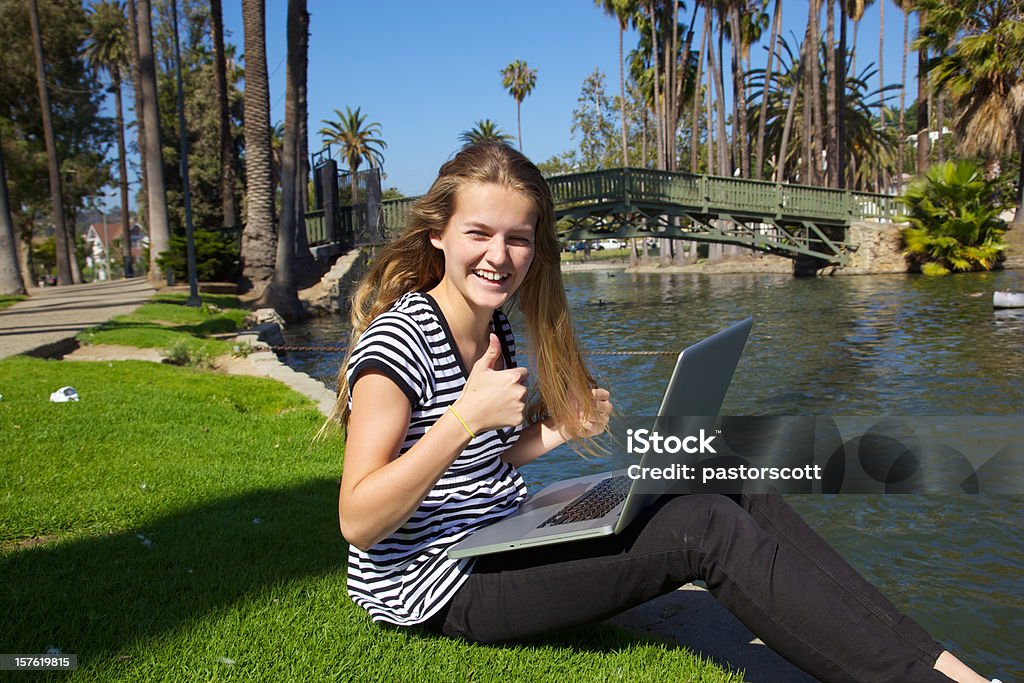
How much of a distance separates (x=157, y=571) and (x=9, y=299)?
16.5 meters

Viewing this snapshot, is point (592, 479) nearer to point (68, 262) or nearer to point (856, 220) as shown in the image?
point (856, 220)

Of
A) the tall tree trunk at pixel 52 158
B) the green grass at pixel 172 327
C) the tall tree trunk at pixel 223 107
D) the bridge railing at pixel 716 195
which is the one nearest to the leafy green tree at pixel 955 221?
the bridge railing at pixel 716 195

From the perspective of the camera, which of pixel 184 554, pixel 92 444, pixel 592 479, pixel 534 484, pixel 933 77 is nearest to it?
pixel 592 479

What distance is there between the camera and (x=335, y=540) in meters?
3.45

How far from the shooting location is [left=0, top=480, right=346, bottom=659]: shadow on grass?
2.46 metres

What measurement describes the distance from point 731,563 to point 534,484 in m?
3.69

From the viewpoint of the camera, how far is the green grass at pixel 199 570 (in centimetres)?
231

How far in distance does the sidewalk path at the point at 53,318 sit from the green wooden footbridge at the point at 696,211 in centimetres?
672

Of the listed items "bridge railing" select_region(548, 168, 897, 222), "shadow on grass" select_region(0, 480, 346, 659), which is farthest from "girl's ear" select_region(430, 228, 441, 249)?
"bridge railing" select_region(548, 168, 897, 222)

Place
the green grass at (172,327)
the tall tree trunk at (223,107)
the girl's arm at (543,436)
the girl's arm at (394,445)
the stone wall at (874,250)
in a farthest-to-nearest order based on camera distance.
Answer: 1. the stone wall at (874,250)
2. the tall tree trunk at (223,107)
3. the green grass at (172,327)
4. the girl's arm at (543,436)
5. the girl's arm at (394,445)

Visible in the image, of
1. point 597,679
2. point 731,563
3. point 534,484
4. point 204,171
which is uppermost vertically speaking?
point 204,171

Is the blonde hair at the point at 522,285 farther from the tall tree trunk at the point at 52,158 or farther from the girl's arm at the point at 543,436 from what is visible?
the tall tree trunk at the point at 52,158

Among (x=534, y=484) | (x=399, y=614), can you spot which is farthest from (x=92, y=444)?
(x=399, y=614)

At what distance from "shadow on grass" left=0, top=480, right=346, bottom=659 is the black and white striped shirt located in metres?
0.73
